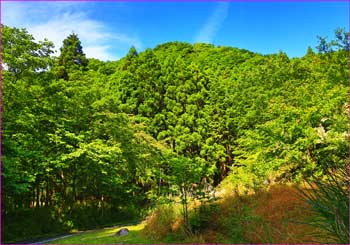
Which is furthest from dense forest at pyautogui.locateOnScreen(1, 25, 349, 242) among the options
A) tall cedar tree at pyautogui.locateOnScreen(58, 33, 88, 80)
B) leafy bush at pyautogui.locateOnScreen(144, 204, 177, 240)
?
tall cedar tree at pyautogui.locateOnScreen(58, 33, 88, 80)

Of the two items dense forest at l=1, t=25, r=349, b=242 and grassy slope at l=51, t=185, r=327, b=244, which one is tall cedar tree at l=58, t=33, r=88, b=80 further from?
grassy slope at l=51, t=185, r=327, b=244

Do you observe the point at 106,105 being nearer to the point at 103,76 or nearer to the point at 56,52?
the point at 56,52

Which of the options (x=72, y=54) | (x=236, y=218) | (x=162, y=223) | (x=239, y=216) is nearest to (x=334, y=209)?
(x=236, y=218)

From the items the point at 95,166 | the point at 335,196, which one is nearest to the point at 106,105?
the point at 95,166

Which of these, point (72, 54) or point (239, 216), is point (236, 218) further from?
point (72, 54)

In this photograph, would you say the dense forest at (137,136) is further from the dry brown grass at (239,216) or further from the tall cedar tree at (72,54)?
the tall cedar tree at (72,54)

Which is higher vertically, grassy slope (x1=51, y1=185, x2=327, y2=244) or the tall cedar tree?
the tall cedar tree

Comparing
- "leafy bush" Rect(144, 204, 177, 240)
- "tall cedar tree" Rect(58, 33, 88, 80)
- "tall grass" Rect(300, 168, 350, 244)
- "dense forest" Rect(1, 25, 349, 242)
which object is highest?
"tall cedar tree" Rect(58, 33, 88, 80)

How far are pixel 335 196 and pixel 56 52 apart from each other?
14828 millimetres

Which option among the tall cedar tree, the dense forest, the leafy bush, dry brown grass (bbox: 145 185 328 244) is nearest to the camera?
dry brown grass (bbox: 145 185 328 244)

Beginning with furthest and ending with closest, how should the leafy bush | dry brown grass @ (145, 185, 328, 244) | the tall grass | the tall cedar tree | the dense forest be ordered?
the tall cedar tree < the dense forest < the leafy bush < dry brown grass @ (145, 185, 328, 244) < the tall grass

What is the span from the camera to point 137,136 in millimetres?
21719

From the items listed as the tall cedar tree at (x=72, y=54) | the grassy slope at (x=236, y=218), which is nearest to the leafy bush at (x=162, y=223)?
the grassy slope at (x=236, y=218)

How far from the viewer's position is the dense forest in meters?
12.2
